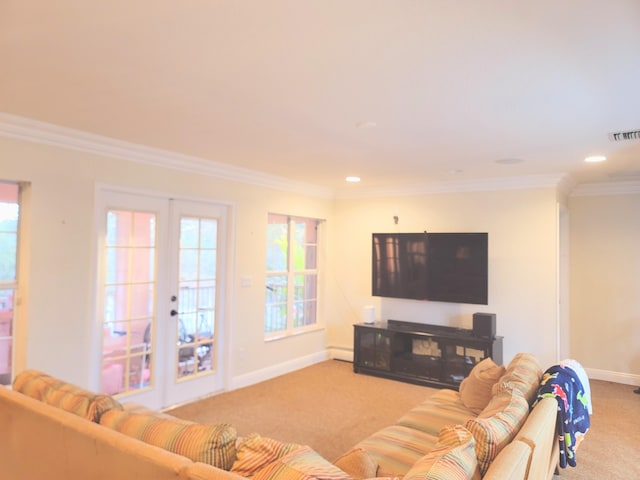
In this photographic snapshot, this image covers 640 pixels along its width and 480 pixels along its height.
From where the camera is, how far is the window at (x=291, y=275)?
548 cm

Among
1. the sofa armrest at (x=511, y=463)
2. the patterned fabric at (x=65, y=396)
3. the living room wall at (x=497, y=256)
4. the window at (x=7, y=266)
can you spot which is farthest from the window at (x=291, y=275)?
the sofa armrest at (x=511, y=463)

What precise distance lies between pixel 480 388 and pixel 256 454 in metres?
1.99

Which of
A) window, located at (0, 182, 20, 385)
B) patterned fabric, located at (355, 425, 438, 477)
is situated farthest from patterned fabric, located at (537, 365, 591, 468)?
window, located at (0, 182, 20, 385)

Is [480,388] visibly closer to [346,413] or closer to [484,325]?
[346,413]

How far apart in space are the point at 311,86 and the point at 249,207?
275 cm

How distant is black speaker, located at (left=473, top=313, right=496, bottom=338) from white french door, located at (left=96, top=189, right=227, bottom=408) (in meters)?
2.86

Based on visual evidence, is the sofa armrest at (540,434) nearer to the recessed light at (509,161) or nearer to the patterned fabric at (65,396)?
the patterned fabric at (65,396)

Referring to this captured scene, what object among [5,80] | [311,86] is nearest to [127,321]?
[5,80]

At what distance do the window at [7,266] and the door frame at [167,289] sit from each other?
0.54m

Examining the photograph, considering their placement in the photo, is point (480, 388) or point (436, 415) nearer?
point (436, 415)

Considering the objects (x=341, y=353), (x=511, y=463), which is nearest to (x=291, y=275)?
(x=341, y=353)

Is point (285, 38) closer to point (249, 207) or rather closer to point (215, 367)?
point (249, 207)

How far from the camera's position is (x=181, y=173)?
14.0ft

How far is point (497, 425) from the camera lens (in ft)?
6.05
